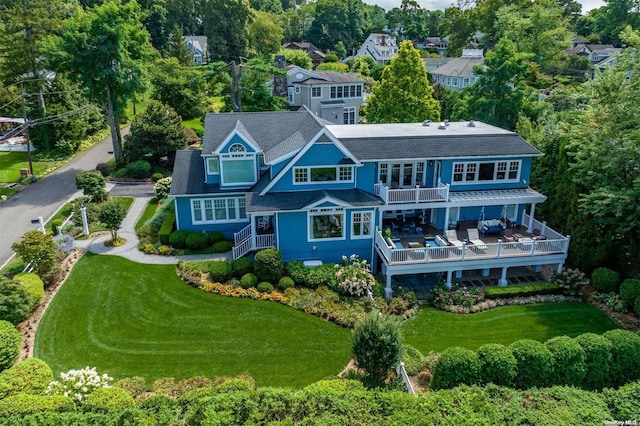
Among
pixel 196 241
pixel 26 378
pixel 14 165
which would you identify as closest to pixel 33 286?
pixel 26 378

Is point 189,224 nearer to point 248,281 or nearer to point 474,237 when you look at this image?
point 248,281

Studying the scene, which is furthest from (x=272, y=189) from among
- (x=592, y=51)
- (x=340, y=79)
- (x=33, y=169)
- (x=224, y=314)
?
(x=592, y=51)

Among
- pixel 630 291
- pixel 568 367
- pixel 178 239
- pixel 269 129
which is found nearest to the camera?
pixel 568 367

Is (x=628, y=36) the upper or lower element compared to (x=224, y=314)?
upper

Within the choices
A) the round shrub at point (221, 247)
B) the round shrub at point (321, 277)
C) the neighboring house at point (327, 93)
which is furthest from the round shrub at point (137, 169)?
the round shrub at point (321, 277)

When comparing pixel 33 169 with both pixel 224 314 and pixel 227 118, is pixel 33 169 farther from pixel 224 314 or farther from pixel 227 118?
pixel 224 314

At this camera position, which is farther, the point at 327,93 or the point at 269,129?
the point at 327,93
